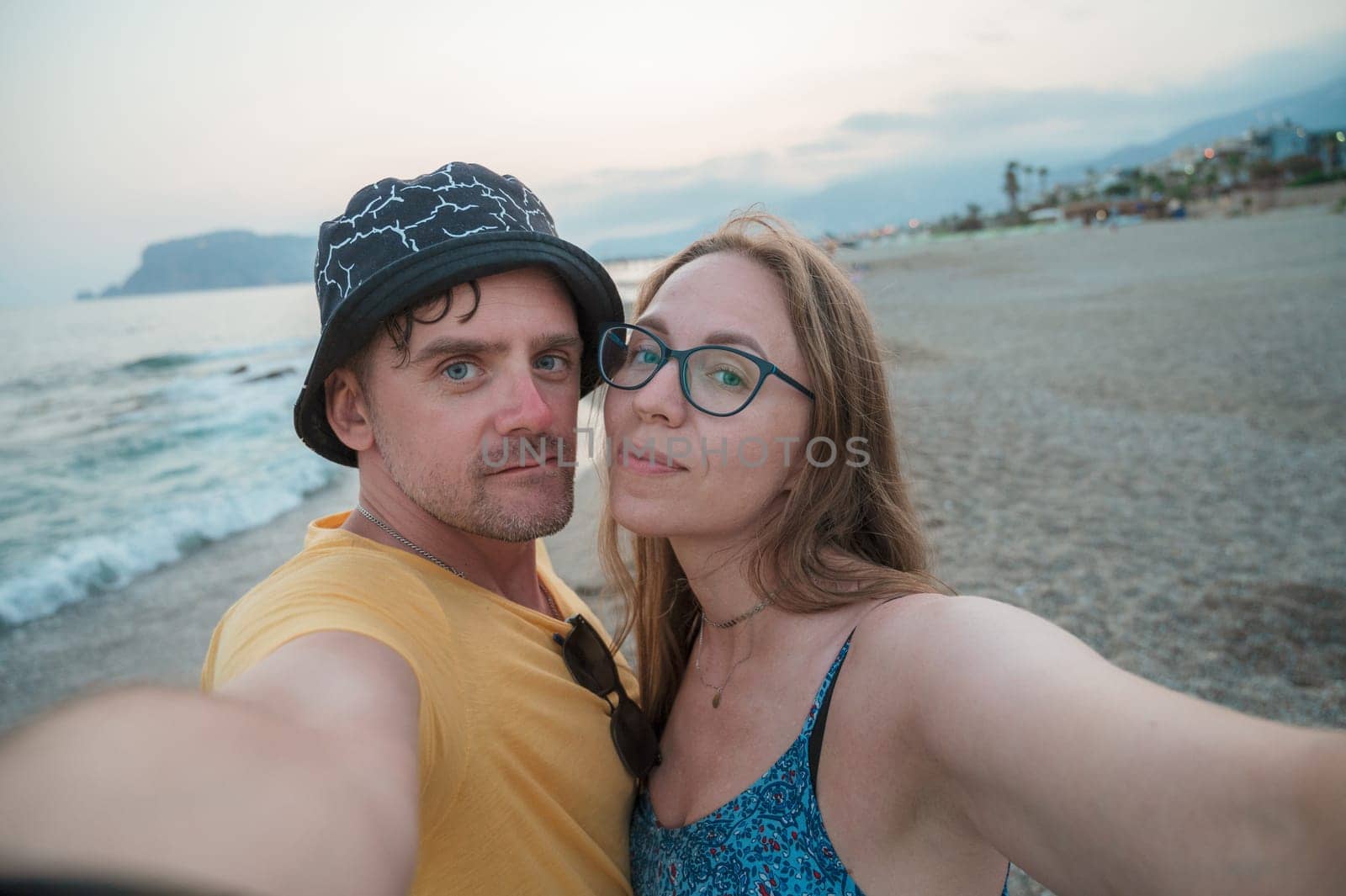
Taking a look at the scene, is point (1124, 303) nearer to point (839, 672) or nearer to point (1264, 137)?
point (839, 672)

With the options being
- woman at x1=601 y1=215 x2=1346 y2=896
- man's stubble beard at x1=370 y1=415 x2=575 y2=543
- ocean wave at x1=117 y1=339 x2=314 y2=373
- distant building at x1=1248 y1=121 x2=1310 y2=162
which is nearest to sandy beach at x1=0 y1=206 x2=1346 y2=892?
woman at x1=601 y1=215 x2=1346 y2=896

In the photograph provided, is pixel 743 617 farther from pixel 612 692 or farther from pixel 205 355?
pixel 205 355

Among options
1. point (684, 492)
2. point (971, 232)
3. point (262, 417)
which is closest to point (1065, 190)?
point (971, 232)

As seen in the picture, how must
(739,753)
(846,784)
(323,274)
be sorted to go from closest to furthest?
(846,784) < (739,753) < (323,274)

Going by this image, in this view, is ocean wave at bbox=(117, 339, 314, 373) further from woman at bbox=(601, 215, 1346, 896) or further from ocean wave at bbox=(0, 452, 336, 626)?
woman at bbox=(601, 215, 1346, 896)

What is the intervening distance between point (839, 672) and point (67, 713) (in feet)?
4.56

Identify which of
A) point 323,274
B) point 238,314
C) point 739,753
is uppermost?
point 238,314

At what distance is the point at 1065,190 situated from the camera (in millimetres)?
127875

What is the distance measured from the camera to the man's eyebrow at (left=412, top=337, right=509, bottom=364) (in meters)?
1.92

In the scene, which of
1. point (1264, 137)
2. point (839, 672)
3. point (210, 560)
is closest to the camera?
point (839, 672)

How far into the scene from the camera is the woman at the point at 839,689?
3.13 ft

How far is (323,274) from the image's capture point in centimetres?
205

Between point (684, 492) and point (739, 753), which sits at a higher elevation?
point (684, 492)

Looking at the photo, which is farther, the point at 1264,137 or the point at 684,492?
the point at 1264,137
